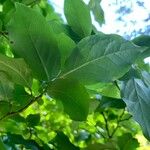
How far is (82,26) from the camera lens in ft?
1.58

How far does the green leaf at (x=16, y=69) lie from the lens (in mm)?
403

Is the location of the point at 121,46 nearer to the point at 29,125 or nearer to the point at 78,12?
the point at 78,12

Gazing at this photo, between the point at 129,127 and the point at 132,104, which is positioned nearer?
the point at 132,104

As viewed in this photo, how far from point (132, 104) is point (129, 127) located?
35 cm

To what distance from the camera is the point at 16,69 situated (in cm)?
42

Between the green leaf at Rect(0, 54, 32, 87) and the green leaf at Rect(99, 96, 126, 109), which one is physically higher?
the green leaf at Rect(0, 54, 32, 87)

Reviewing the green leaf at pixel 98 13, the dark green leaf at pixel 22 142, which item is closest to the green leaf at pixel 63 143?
the dark green leaf at pixel 22 142

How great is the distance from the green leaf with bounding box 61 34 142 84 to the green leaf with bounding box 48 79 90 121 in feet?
0.04

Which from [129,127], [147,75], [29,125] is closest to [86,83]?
[147,75]

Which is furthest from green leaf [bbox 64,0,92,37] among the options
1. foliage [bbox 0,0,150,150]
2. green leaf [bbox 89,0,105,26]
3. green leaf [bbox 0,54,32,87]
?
green leaf [bbox 89,0,105,26]

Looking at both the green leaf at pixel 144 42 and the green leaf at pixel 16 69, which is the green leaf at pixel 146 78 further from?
the green leaf at pixel 16 69

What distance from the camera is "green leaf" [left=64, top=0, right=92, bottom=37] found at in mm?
476

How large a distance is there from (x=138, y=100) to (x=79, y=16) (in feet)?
0.43

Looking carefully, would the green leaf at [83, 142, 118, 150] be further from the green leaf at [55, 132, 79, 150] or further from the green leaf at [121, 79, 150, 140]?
the green leaf at [121, 79, 150, 140]
